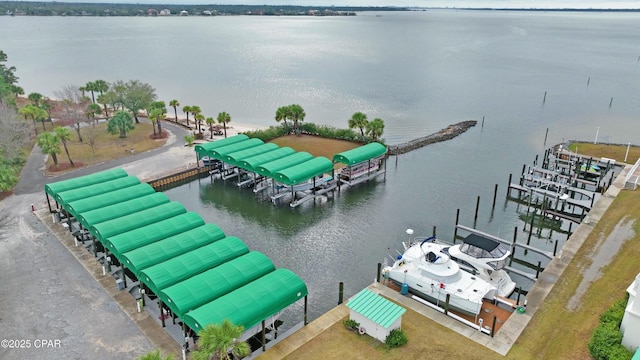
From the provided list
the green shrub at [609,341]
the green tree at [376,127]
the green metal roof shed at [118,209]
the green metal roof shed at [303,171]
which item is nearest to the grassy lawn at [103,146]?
the green metal roof shed at [118,209]

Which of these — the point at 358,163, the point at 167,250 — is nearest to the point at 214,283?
the point at 167,250

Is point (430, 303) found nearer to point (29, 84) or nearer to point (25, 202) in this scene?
point (25, 202)

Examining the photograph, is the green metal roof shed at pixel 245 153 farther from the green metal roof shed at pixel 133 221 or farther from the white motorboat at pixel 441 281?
the white motorboat at pixel 441 281

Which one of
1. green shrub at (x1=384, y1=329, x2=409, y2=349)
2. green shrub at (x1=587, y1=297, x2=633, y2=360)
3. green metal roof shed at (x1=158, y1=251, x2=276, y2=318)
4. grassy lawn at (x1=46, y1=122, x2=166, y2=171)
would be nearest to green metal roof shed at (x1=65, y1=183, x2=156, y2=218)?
green metal roof shed at (x1=158, y1=251, x2=276, y2=318)

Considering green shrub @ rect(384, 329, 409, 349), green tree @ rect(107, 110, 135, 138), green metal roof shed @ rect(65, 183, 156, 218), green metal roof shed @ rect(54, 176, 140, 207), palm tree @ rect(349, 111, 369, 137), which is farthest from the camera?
green tree @ rect(107, 110, 135, 138)

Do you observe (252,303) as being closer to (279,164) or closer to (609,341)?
(609,341)

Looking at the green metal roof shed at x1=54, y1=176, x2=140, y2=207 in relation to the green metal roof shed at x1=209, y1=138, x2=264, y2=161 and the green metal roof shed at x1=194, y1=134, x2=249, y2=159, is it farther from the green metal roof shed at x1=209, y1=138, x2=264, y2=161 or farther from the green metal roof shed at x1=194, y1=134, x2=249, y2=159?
the green metal roof shed at x1=194, y1=134, x2=249, y2=159
